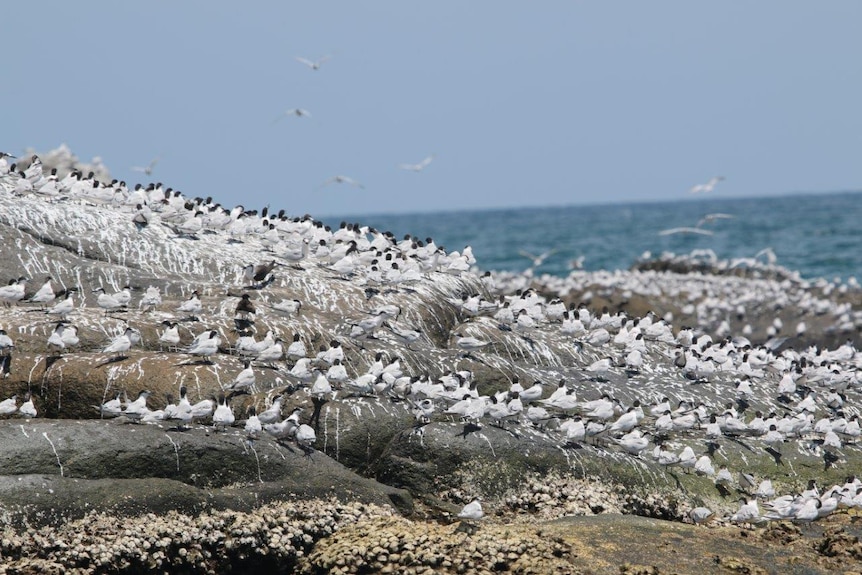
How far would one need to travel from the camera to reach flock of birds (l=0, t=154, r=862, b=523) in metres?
16.8

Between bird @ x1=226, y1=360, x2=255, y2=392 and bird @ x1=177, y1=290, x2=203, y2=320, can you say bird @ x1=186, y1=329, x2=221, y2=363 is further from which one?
bird @ x1=177, y1=290, x2=203, y2=320

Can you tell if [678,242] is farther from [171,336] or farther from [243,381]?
[243,381]

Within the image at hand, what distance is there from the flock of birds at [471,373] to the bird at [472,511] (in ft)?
0.09

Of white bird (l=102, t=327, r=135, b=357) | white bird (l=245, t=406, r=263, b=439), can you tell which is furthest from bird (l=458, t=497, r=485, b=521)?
white bird (l=102, t=327, r=135, b=357)

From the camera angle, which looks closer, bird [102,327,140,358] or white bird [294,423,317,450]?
white bird [294,423,317,450]

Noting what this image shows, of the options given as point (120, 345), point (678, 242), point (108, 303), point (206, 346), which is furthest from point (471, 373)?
point (678, 242)

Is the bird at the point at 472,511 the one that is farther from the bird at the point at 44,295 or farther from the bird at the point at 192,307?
the bird at the point at 44,295

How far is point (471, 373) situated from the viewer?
19.0 m

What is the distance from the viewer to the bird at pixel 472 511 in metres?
15.1

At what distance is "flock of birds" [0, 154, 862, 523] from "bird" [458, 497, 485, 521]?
0.03 m

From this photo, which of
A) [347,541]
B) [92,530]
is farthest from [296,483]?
[92,530]

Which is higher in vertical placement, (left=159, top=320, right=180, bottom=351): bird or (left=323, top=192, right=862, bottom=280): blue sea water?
(left=159, top=320, right=180, bottom=351): bird

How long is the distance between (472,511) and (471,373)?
4091 mm

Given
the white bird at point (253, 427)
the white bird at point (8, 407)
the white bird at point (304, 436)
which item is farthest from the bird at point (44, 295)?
the white bird at point (304, 436)
